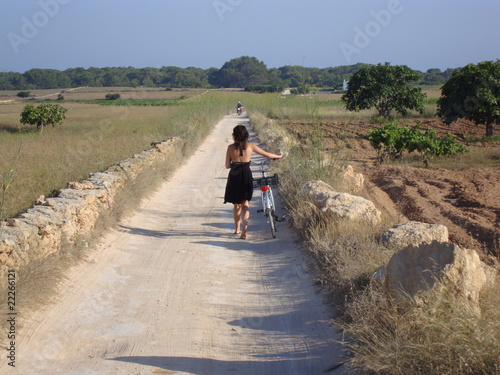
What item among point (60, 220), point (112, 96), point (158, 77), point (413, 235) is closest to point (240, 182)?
point (60, 220)

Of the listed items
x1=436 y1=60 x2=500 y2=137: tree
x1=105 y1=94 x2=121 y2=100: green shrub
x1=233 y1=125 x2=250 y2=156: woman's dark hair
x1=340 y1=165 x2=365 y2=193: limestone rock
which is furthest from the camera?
x1=105 y1=94 x2=121 y2=100: green shrub

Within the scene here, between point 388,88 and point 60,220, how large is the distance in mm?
29154

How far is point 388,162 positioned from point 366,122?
548 inches

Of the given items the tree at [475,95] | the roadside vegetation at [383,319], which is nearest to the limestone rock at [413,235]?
the roadside vegetation at [383,319]

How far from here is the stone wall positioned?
5625 millimetres

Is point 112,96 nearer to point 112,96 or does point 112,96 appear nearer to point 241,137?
point 112,96

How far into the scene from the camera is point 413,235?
6.25 metres

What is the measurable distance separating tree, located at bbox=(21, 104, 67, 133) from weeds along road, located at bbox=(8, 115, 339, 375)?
27178mm

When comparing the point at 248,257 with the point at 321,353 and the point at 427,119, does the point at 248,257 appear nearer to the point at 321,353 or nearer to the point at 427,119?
the point at 321,353

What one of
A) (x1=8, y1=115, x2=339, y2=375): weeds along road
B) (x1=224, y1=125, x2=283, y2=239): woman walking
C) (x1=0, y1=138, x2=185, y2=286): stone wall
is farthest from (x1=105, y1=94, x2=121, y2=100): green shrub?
(x1=224, y1=125, x2=283, y2=239): woman walking

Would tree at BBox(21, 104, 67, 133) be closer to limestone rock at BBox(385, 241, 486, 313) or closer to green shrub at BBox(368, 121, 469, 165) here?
green shrub at BBox(368, 121, 469, 165)

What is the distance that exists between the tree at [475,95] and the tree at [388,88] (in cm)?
588

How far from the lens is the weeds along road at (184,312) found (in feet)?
14.8

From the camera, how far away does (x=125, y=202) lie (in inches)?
387
